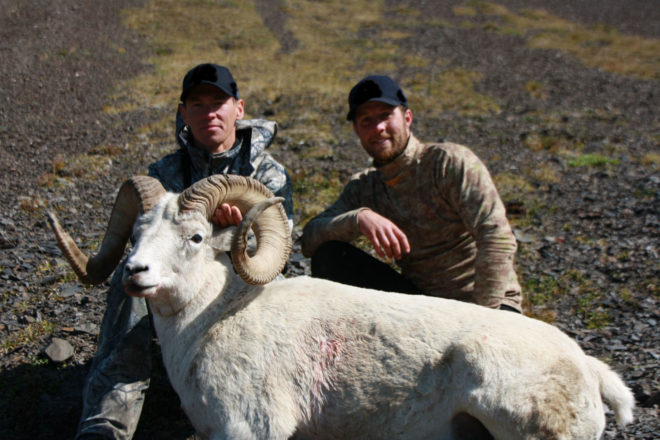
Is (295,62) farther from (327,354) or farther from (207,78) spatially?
(327,354)

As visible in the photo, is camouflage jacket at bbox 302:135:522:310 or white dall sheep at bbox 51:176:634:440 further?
camouflage jacket at bbox 302:135:522:310

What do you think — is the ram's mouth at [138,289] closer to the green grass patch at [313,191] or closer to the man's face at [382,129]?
the man's face at [382,129]

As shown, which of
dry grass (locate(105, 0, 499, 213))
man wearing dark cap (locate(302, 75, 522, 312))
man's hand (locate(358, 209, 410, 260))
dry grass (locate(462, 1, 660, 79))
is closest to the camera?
man's hand (locate(358, 209, 410, 260))

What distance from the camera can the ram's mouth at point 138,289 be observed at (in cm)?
433

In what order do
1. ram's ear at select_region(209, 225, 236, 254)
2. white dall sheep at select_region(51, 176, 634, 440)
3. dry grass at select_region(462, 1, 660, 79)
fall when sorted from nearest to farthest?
1. white dall sheep at select_region(51, 176, 634, 440)
2. ram's ear at select_region(209, 225, 236, 254)
3. dry grass at select_region(462, 1, 660, 79)

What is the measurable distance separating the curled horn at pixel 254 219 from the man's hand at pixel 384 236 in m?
0.84

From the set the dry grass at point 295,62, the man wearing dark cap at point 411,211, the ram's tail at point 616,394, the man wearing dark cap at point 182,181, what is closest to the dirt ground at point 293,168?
the man wearing dark cap at point 182,181

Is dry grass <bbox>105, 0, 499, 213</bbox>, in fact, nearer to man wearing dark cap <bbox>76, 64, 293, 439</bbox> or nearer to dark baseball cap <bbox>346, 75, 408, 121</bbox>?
man wearing dark cap <bbox>76, 64, 293, 439</bbox>

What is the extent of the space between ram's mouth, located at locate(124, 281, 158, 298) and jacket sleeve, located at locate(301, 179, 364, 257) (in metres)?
2.16

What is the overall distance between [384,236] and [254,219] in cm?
140

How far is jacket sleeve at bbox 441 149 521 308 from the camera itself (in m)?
5.33

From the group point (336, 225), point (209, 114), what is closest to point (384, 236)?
point (336, 225)

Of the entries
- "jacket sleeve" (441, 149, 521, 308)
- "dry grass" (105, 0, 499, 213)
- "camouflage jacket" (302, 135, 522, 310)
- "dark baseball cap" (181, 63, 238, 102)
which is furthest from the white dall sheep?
"dry grass" (105, 0, 499, 213)

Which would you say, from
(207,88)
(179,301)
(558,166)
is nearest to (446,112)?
(558,166)
